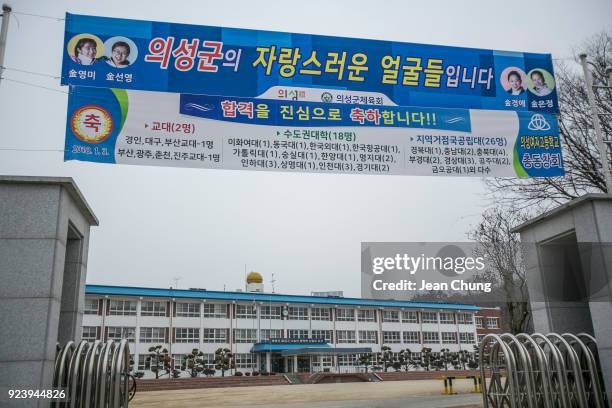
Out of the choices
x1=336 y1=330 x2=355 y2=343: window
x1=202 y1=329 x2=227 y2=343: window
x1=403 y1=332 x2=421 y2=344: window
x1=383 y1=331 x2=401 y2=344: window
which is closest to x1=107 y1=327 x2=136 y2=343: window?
x1=202 y1=329 x2=227 y2=343: window

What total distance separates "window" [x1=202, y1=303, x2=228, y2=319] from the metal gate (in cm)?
3981

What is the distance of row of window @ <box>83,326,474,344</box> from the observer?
42500 mm

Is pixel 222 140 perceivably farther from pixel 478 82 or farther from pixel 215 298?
pixel 215 298

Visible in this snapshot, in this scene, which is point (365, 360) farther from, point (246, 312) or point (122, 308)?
point (122, 308)

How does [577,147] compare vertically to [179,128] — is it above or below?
above

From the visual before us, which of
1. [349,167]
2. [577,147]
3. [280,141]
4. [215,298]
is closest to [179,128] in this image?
[280,141]

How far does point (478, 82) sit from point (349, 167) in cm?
306

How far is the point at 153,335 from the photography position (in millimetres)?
43562

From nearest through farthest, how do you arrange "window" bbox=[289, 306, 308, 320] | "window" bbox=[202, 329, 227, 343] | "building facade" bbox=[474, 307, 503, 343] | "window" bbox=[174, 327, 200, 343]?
"window" bbox=[174, 327, 200, 343]
"window" bbox=[202, 329, 227, 343]
"window" bbox=[289, 306, 308, 320]
"building facade" bbox=[474, 307, 503, 343]

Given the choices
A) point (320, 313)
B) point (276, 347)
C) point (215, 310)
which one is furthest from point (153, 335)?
point (320, 313)

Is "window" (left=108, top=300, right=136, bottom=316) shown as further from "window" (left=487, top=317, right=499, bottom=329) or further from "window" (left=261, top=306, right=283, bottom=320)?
"window" (left=487, top=317, right=499, bottom=329)

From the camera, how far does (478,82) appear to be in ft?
32.9

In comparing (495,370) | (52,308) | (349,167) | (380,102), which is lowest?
(495,370)

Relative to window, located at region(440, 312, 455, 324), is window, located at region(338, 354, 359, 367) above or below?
below
